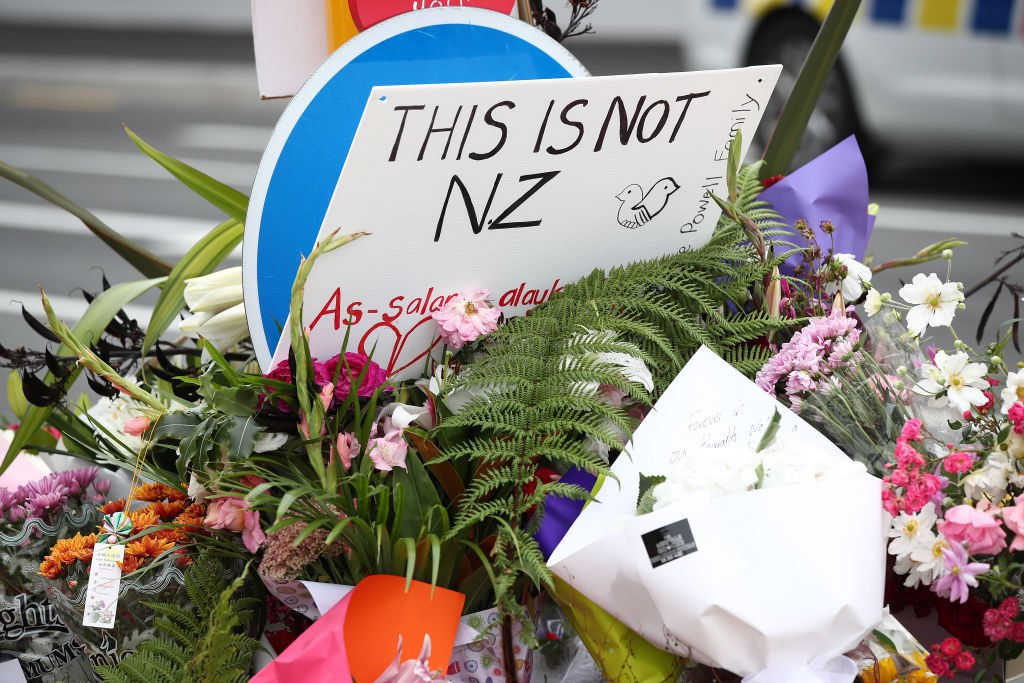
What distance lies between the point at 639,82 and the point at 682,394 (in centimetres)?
33

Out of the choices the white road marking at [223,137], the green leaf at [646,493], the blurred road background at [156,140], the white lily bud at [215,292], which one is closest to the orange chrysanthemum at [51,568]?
the white lily bud at [215,292]

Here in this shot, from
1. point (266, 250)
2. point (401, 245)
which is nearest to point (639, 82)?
point (401, 245)

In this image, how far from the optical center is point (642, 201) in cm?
119

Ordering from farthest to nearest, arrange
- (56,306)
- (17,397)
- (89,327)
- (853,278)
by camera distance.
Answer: (56,306)
(17,397)
(89,327)
(853,278)

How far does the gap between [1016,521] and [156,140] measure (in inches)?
286

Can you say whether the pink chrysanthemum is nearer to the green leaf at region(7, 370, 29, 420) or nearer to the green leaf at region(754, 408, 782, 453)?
the green leaf at region(754, 408, 782, 453)

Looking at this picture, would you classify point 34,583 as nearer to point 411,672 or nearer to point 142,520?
point 142,520

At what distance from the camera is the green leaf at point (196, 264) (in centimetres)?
141

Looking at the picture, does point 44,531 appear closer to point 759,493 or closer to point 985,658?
point 759,493

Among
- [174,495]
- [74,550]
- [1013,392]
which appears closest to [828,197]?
[1013,392]

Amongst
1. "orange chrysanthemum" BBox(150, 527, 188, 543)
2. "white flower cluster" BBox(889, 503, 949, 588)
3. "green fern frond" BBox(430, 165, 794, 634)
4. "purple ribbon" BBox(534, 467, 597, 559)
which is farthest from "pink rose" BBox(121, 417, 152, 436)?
"white flower cluster" BBox(889, 503, 949, 588)

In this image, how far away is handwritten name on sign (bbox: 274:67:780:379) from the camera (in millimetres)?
1037

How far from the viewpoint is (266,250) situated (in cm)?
113

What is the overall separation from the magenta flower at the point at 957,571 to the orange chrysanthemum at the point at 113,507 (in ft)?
2.88
